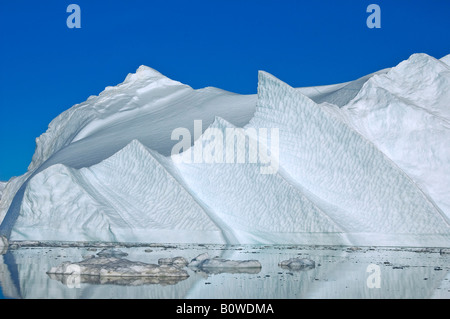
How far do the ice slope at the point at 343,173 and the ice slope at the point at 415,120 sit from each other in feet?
6.04

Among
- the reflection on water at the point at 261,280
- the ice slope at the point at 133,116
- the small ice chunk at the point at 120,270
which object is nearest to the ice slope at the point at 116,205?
the ice slope at the point at 133,116

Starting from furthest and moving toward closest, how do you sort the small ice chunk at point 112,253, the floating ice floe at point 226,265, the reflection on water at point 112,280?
the small ice chunk at point 112,253 → the floating ice floe at point 226,265 → the reflection on water at point 112,280

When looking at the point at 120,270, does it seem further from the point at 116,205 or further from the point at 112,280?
the point at 116,205

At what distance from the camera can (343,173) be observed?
24.0 meters

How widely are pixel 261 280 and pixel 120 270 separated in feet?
9.78

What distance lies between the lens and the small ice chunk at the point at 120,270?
1370 centimetres

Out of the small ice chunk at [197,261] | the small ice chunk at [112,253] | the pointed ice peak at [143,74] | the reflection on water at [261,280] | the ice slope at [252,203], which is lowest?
the reflection on water at [261,280]

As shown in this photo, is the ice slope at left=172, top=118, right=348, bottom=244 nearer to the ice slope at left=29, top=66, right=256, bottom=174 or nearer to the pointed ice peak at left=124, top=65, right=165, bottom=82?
the ice slope at left=29, top=66, right=256, bottom=174

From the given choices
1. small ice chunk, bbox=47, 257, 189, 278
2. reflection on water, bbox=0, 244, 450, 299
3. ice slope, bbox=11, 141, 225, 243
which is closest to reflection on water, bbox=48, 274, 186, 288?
reflection on water, bbox=0, 244, 450, 299

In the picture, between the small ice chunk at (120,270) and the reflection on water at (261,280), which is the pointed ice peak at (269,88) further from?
the small ice chunk at (120,270)

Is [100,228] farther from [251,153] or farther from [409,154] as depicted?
[409,154]

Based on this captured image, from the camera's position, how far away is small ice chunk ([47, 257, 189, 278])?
13.7m

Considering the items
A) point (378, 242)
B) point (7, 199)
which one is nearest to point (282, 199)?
point (378, 242)
